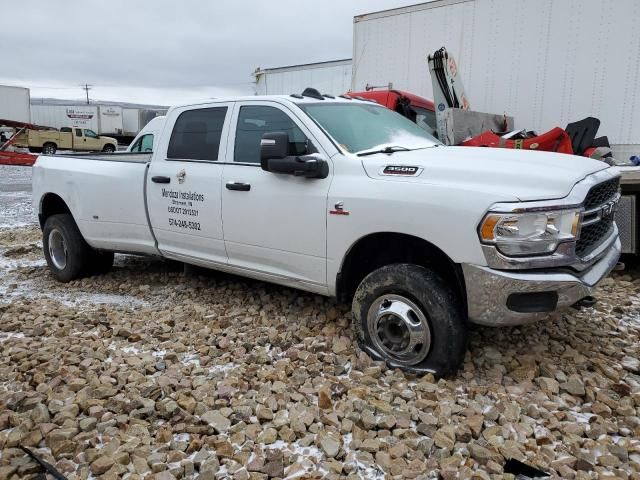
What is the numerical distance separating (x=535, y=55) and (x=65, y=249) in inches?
284

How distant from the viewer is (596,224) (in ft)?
11.3

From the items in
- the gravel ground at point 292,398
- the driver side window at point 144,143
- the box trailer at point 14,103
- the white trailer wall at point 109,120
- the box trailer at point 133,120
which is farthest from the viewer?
the box trailer at point 133,120

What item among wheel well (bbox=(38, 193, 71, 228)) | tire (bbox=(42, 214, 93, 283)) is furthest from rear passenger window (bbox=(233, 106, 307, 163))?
wheel well (bbox=(38, 193, 71, 228))

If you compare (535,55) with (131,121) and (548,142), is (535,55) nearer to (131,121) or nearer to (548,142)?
(548,142)

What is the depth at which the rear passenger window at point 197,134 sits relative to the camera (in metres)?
4.60

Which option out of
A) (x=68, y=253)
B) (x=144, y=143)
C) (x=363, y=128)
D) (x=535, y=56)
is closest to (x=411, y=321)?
(x=363, y=128)

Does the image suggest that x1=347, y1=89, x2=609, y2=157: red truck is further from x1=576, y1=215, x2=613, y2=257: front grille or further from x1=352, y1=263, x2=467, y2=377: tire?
x1=352, y1=263, x2=467, y2=377: tire

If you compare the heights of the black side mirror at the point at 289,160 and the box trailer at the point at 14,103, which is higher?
the box trailer at the point at 14,103

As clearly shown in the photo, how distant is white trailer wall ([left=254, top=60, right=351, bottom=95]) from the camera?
49.6ft

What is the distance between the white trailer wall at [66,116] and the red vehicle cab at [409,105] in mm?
38942

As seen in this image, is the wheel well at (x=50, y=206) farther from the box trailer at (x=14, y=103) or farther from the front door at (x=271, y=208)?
the box trailer at (x=14, y=103)

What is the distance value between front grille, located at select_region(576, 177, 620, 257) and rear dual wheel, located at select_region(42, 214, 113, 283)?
482 centimetres

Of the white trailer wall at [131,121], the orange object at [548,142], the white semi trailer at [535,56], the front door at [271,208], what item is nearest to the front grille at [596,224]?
the front door at [271,208]

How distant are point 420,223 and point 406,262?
0.47 m
